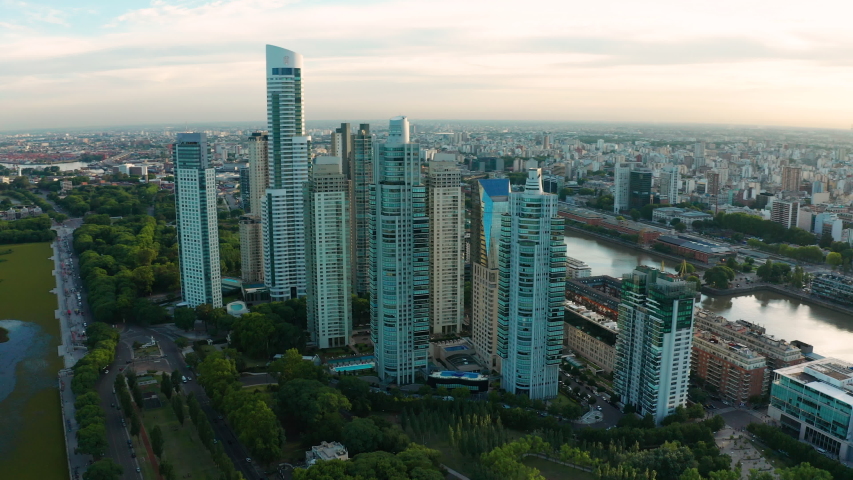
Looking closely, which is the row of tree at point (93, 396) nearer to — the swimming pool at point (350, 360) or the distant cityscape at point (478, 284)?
the distant cityscape at point (478, 284)

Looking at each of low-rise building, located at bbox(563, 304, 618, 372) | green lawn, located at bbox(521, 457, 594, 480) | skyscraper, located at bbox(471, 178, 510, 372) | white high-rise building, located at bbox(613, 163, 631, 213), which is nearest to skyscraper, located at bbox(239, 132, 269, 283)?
skyscraper, located at bbox(471, 178, 510, 372)

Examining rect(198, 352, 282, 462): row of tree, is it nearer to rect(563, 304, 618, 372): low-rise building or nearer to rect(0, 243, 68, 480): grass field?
rect(0, 243, 68, 480): grass field

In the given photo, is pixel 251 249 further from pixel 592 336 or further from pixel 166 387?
pixel 592 336

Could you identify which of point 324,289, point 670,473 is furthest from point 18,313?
point 670,473

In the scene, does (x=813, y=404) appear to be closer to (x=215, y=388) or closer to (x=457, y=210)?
(x=457, y=210)

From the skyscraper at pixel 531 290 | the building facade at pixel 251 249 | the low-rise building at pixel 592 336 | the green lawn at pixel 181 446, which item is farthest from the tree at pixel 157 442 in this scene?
the building facade at pixel 251 249

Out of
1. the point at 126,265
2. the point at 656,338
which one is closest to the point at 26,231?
the point at 126,265
